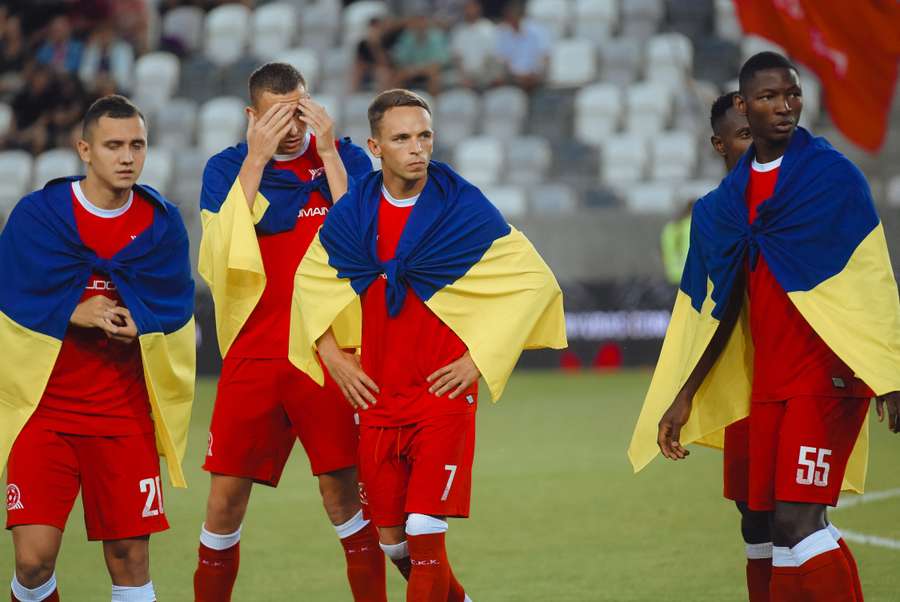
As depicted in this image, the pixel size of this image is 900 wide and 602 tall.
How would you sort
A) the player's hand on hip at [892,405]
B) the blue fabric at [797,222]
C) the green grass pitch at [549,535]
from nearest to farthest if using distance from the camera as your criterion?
1. the player's hand on hip at [892,405]
2. the blue fabric at [797,222]
3. the green grass pitch at [549,535]

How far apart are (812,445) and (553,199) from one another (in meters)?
13.0

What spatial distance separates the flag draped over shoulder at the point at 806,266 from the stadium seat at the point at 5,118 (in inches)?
660

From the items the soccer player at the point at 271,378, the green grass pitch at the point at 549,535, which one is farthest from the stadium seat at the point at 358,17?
the soccer player at the point at 271,378

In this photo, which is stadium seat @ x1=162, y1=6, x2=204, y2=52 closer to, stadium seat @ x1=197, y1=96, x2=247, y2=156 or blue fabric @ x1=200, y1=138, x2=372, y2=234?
stadium seat @ x1=197, y1=96, x2=247, y2=156

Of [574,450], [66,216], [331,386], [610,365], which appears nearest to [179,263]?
[66,216]

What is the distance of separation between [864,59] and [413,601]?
8.65 meters

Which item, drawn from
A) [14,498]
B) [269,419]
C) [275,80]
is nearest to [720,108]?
[275,80]

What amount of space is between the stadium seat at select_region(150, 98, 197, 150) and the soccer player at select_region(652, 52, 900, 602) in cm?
1558

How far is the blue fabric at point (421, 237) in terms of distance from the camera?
18.5 feet

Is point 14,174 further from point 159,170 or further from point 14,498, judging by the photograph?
point 14,498

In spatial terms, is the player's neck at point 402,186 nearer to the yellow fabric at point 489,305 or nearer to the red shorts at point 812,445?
the yellow fabric at point 489,305

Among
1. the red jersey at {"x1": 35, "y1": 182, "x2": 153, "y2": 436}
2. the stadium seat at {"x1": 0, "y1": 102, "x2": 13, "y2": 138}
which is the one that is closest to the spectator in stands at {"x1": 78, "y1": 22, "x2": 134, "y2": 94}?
the stadium seat at {"x1": 0, "y1": 102, "x2": 13, "y2": 138}

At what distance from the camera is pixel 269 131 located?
20.4 feet

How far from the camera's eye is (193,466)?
11172 millimetres
